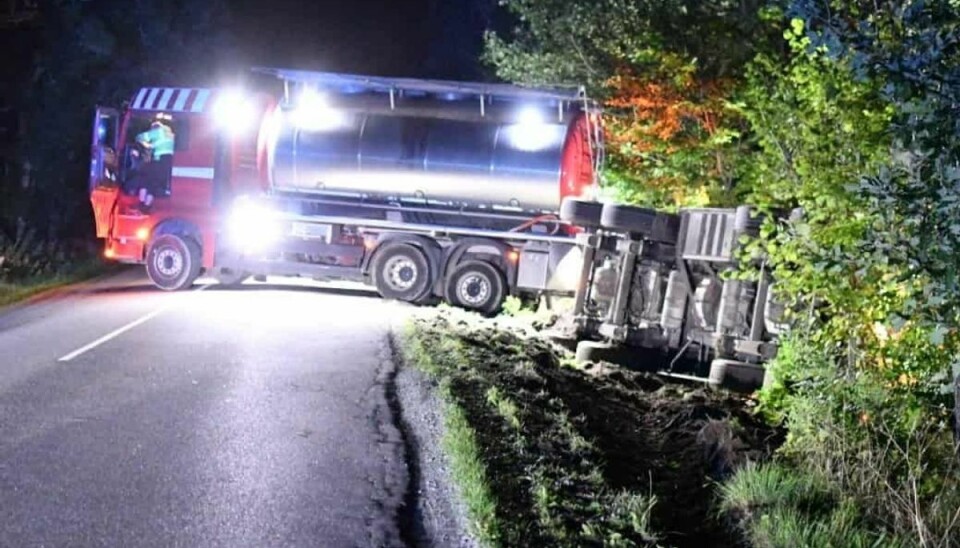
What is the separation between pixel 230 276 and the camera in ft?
63.8

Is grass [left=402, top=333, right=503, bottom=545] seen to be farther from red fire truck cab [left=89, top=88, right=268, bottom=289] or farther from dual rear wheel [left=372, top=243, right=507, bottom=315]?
red fire truck cab [left=89, top=88, right=268, bottom=289]

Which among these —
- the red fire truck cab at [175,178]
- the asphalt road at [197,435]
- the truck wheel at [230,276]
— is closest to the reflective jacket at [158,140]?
the red fire truck cab at [175,178]

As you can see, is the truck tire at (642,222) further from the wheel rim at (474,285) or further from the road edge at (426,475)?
the wheel rim at (474,285)

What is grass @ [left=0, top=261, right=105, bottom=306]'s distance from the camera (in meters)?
17.8

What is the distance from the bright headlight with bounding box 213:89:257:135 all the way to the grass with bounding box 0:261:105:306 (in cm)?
447

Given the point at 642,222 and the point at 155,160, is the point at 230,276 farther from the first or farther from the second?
the point at 642,222

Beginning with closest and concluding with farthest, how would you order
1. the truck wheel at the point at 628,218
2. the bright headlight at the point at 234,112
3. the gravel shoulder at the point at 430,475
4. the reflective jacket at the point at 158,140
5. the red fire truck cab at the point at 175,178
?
the gravel shoulder at the point at 430,475
the truck wheel at the point at 628,218
the bright headlight at the point at 234,112
the red fire truck cab at the point at 175,178
the reflective jacket at the point at 158,140

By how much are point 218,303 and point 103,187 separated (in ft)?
12.6

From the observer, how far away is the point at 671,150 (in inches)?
643

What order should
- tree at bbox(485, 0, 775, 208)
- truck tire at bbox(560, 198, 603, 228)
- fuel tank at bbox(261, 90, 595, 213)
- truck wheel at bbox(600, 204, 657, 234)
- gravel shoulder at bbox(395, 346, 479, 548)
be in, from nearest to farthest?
gravel shoulder at bbox(395, 346, 479, 548)
truck wheel at bbox(600, 204, 657, 234)
truck tire at bbox(560, 198, 603, 228)
tree at bbox(485, 0, 775, 208)
fuel tank at bbox(261, 90, 595, 213)

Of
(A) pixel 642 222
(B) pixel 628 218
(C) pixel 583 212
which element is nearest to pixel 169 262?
(C) pixel 583 212

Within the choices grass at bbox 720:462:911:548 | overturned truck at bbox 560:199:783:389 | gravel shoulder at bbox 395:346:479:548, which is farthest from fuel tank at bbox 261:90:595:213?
grass at bbox 720:462:911:548

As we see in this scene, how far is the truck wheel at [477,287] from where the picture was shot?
58.3 feet

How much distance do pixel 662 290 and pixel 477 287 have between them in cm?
515
